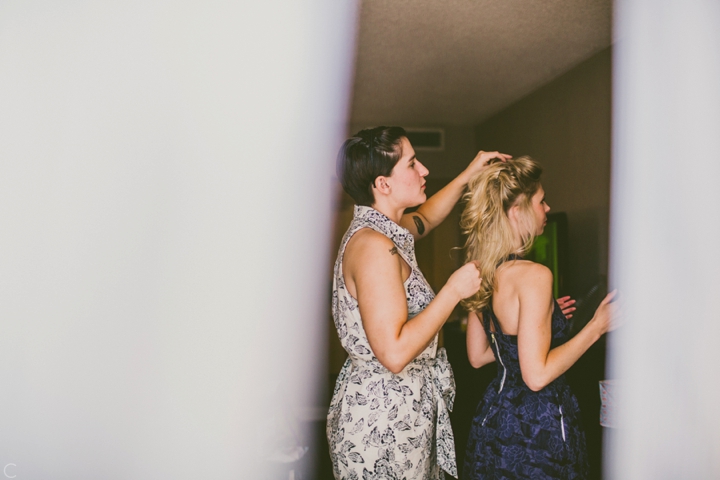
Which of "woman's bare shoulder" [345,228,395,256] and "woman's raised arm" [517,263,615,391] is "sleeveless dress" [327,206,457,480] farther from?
"woman's raised arm" [517,263,615,391]

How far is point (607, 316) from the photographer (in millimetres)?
1583

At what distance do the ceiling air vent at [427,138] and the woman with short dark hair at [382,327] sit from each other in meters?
3.71

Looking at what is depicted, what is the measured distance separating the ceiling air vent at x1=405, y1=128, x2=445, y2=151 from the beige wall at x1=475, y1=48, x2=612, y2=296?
1.18m

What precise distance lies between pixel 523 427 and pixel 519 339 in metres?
0.27

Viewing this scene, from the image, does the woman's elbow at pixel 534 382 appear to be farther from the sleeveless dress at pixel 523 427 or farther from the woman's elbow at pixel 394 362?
the woman's elbow at pixel 394 362

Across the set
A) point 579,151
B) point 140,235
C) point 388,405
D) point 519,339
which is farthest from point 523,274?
point 579,151

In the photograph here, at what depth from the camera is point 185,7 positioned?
76.2 inches

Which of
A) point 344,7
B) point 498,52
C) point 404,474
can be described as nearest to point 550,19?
point 498,52

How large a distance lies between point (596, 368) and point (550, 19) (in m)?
1.76

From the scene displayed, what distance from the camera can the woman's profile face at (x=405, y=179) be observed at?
167cm

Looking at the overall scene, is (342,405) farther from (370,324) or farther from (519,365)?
(519,365)

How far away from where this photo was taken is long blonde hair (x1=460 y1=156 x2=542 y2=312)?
5.49 feet

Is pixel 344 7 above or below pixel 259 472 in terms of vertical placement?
above

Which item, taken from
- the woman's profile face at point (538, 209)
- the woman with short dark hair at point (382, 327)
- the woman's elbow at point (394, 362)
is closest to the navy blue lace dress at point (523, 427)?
the woman with short dark hair at point (382, 327)
